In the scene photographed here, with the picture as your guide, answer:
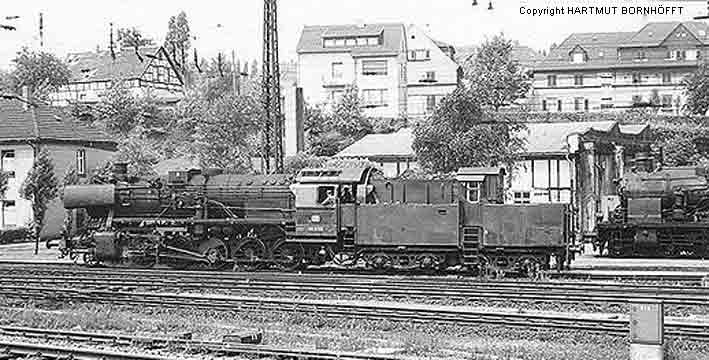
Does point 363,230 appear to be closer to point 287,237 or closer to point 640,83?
point 287,237

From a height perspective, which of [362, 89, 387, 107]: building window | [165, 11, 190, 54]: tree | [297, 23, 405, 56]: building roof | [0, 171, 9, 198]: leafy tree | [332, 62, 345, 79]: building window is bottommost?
[0, 171, 9, 198]: leafy tree

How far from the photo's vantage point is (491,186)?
23516 millimetres

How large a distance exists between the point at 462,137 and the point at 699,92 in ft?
93.2

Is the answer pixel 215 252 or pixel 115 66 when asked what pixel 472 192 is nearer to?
pixel 215 252

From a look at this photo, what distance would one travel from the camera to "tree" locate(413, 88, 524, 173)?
31.8 meters

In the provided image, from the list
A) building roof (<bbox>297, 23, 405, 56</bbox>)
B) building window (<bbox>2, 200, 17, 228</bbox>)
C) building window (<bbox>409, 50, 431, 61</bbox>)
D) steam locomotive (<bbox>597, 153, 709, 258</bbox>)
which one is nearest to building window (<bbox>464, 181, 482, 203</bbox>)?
steam locomotive (<bbox>597, 153, 709, 258</bbox>)

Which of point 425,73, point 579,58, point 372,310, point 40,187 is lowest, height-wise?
point 372,310

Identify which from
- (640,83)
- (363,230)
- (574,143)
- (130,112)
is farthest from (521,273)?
(130,112)

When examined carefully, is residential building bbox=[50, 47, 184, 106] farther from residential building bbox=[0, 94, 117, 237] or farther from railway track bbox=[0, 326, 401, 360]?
railway track bbox=[0, 326, 401, 360]

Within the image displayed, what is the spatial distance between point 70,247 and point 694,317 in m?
17.7

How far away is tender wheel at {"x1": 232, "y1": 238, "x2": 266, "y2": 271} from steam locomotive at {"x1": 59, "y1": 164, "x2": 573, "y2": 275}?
0.10 feet

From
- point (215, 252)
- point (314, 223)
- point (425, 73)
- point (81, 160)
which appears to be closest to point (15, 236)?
point (81, 160)

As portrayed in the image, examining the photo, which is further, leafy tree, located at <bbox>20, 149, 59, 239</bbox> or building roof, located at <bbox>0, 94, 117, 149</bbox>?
building roof, located at <bbox>0, 94, 117, 149</bbox>

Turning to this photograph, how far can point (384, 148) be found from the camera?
44031mm
